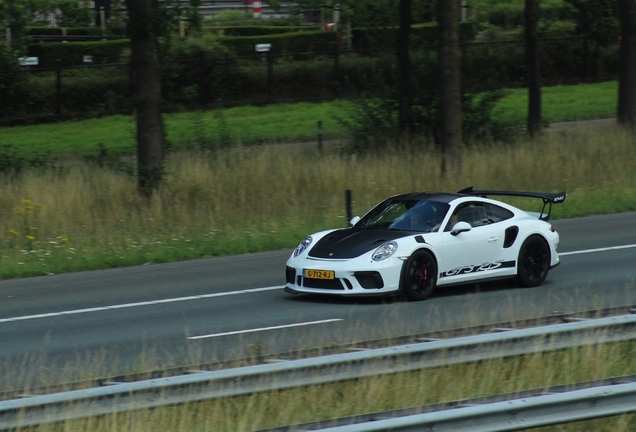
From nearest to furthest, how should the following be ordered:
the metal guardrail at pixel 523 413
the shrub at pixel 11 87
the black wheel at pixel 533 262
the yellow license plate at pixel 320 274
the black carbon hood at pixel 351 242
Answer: the metal guardrail at pixel 523 413, the yellow license plate at pixel 320 274, the black carbon hood at pixel 351 242, the black wheel at pixel 533 262, the shrub at pixel 11 87

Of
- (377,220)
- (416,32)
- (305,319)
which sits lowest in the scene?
(305,319)

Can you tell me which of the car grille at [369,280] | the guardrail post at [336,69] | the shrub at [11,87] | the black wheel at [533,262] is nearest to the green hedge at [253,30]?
the guardrail post at [336,69]

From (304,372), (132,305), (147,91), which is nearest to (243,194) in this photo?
(147,91)

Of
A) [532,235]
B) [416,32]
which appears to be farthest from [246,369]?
[416,32]

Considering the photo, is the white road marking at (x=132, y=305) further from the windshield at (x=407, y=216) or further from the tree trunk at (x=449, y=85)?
the tree trunk at (x=449, y=85)

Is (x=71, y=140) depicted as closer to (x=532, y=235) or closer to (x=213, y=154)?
(x=213, y=154)

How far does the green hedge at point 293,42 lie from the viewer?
43.5 m

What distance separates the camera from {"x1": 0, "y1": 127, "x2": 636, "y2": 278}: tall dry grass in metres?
16.4

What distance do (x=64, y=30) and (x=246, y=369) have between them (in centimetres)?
4335

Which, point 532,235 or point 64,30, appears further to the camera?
point 64,30

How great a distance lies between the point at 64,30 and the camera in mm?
46562

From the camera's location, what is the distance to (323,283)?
11.2 meters

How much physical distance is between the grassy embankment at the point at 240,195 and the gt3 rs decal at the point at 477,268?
17.6ft

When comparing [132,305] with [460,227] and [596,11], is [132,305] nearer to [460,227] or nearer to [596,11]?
[460,227]
